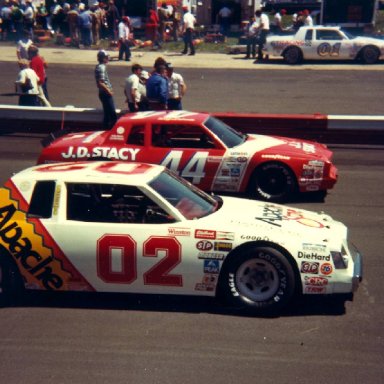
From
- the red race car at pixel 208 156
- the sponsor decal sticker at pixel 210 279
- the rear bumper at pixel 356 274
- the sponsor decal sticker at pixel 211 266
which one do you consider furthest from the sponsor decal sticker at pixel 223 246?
the red race car at pixel 208 156

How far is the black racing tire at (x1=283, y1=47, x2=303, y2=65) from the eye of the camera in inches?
1164

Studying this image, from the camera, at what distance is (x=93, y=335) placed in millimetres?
7383

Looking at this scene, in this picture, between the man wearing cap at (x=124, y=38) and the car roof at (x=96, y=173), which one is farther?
the man wearing cap at (x=124, y=38)

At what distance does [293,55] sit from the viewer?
29.7m

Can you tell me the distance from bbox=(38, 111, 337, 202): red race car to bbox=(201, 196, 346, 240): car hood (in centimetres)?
327

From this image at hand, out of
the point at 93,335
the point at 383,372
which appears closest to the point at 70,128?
the point at 93,335

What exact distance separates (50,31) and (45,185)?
2907cm

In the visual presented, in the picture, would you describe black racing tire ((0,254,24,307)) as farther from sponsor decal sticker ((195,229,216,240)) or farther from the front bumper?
the front bumper

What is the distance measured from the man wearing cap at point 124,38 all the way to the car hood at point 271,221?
70.8 feet

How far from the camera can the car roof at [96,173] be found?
8.12m

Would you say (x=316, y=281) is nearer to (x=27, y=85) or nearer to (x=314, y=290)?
(x=314, y=290)

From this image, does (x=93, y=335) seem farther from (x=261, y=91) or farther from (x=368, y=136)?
(x=261, y=91)

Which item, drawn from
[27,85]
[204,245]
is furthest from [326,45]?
[204,245]

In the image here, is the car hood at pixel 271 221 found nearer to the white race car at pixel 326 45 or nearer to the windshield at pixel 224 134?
the windshield at pixel 224 134
